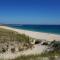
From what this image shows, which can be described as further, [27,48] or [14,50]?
[27,48]

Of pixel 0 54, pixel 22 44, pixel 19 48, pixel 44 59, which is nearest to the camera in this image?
pixel 44 59

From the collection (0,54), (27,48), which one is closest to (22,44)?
(27,48)

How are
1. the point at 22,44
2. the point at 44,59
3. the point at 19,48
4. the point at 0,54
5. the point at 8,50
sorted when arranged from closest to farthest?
the point at 44,59 → the point at 0,54 → the point at 8,50 → the point at 19,48 → the point at 22,44

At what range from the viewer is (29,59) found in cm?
806

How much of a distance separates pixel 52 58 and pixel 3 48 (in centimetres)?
529

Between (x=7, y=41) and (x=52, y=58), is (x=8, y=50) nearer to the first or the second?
(x=7, y=41)

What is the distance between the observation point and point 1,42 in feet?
44.9

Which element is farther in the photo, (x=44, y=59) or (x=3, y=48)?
(x=3, y=48)

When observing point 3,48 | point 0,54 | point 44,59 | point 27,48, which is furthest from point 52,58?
point 27,48

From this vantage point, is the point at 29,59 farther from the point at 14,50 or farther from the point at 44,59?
→ the point at 14,50

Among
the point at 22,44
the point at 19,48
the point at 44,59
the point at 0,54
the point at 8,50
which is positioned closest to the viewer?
the point at 44,59

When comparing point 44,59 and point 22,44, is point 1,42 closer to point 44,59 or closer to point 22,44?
point 22,44

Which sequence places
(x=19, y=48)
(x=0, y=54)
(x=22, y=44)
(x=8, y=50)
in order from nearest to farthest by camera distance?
(x=0, y=54) < (x=8, y=50) < (x=19, y=48) < (x=22, y=44)

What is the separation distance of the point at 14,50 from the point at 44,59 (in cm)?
514
